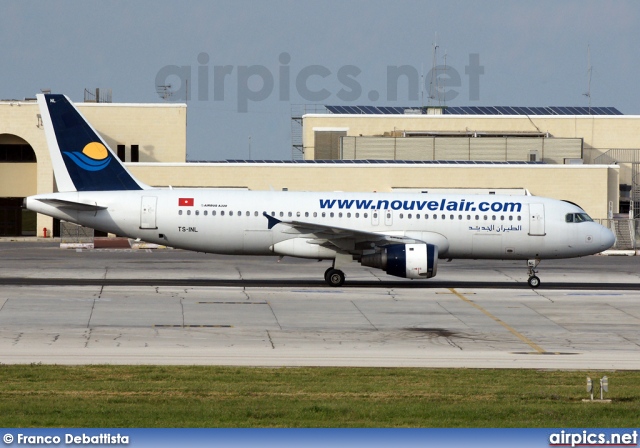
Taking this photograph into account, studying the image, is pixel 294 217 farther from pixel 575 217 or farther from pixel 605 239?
pixel 605 239

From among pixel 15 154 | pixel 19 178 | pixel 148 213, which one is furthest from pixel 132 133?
pixel 148 213

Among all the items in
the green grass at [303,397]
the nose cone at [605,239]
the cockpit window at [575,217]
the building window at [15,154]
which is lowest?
the green grass at [303,397]

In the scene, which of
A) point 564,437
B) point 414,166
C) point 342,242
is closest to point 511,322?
point 342,242

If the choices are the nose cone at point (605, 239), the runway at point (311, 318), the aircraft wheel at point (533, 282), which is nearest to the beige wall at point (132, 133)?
the runway at point (311, 318)

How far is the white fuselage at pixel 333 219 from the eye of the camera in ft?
126

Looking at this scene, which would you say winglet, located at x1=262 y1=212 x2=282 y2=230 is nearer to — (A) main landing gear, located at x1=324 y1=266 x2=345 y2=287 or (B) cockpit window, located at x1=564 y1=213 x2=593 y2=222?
(A) main landing gear, located at x1=324 y1=266 x2=345 y2=287

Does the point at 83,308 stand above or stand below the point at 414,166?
below

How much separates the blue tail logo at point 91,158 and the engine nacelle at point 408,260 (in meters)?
11.4

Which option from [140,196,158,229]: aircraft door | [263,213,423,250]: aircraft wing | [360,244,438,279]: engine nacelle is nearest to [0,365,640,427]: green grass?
[360,244,438,279]: engine nacelle

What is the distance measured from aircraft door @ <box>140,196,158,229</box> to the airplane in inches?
1.5

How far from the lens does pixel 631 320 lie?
29125 mm

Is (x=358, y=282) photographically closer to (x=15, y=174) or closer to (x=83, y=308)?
(x=83, y=308)

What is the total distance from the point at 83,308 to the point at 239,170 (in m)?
39.3

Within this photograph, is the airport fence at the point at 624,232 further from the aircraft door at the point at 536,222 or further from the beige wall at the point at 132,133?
the beige wall at the point at 132,133
